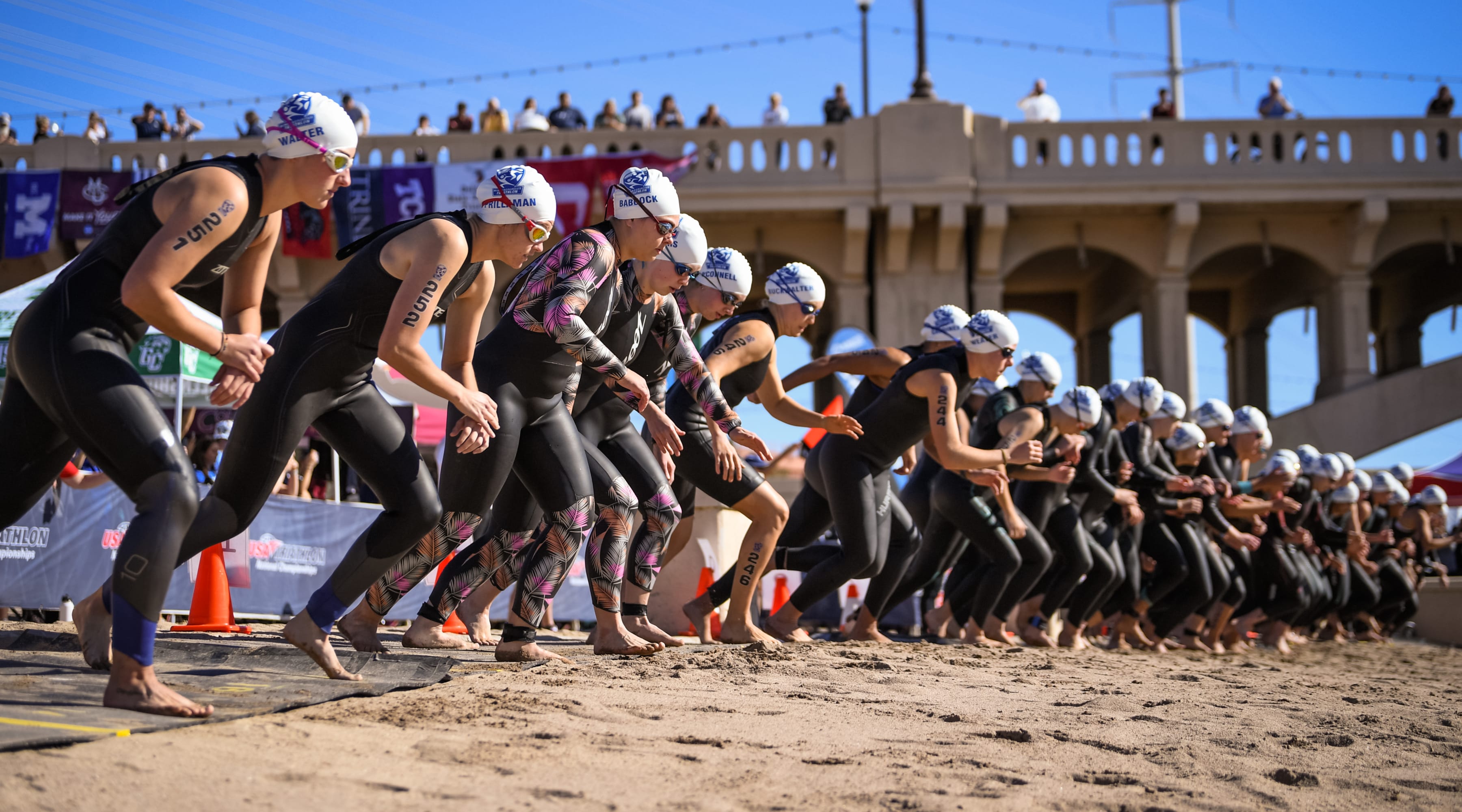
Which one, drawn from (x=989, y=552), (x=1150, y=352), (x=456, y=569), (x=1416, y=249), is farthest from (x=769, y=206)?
(x=456, y=569)

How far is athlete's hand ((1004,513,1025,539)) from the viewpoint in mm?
9875

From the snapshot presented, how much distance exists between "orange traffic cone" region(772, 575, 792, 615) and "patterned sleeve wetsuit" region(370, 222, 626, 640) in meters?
6.95

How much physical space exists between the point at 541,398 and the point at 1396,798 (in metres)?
3.69

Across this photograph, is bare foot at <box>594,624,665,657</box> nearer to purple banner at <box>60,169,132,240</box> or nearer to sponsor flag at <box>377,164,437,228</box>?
sponsor flag at <box>377,164,437,228</box>

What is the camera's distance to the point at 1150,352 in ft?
88.0

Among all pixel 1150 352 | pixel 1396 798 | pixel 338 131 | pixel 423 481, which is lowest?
pixel 1396 798

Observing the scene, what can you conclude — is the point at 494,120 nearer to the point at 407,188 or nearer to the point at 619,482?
the point at 407,188

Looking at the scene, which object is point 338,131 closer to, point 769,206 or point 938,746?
point 938,746


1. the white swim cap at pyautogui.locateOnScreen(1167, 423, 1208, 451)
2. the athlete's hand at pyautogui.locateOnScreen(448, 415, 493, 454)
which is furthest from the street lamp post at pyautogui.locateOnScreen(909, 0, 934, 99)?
the athlete's hand at pyautogui.locateOnScreen(448, 415, 493, 454)

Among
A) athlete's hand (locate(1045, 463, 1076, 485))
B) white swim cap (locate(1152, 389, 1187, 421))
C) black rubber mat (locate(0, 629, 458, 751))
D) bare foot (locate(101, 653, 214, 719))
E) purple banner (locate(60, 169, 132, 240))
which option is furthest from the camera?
purple banner (locate(60, 169, 132, 240))

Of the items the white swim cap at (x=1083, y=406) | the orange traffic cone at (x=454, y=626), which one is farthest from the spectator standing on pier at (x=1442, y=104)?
the orange traffic cone at (x=454, y=626)

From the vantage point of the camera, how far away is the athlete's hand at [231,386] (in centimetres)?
417

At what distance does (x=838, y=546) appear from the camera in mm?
8875

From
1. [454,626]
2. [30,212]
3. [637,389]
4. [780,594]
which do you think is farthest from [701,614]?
[30,212]
